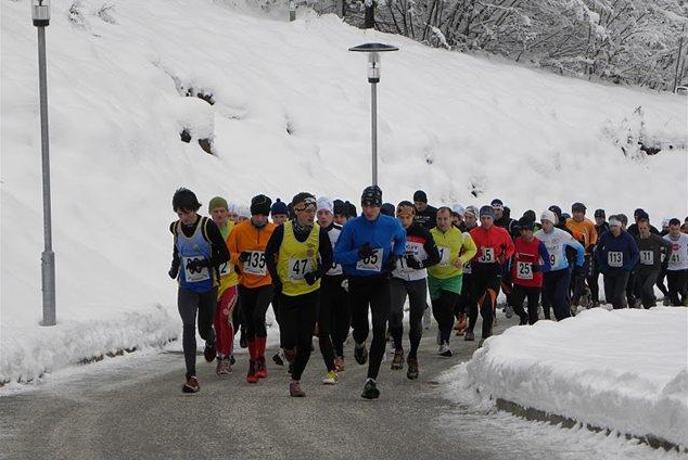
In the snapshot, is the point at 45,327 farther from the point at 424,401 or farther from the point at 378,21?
the point at 378,21

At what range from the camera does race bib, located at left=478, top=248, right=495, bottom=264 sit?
712 inches

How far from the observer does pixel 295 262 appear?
1300cm

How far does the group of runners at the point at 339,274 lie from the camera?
13000 mm

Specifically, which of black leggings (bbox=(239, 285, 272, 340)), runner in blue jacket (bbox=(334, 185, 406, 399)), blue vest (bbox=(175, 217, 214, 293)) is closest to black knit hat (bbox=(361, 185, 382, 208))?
runner in blue jacket (bbox=(334, 185, 406, 399))

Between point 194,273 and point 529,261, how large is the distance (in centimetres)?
650

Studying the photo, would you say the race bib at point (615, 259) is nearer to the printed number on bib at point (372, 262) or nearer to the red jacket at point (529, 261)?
the red jacket at point (529, 261)

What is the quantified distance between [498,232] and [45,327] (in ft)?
20.1

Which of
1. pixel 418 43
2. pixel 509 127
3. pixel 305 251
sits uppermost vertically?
pixel 418 43

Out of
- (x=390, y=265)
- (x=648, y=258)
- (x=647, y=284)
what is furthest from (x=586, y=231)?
(x=390, y=265)

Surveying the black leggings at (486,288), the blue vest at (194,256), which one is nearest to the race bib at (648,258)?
the black leggings at (486,288)

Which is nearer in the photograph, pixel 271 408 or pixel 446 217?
pixel 271 408

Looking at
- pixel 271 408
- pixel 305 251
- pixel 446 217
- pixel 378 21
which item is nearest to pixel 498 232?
pixel 446 217

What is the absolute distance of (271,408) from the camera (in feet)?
39.5

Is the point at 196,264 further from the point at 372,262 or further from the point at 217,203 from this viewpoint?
the point at 217,203
